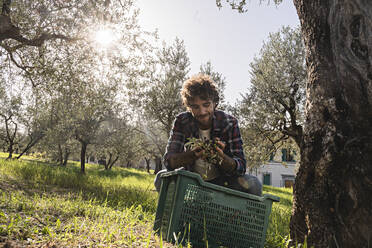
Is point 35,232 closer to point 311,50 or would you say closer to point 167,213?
point 167,213

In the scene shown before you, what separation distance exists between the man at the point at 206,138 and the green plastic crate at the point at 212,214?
0.54m

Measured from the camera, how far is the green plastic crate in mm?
2246

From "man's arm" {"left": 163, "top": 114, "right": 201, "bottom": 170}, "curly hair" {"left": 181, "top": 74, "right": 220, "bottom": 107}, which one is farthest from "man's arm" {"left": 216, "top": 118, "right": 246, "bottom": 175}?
"curly hair" {"left": 181, "top": 74, "right": 220, "bottom": 107}

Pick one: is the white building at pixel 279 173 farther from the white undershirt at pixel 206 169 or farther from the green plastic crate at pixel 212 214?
the green plastic crate at pixel 212 214

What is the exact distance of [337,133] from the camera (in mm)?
2277

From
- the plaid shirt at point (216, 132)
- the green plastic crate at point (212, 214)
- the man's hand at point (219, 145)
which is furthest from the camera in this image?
the plaid shirt at point (216, 132)

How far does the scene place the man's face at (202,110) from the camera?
316 centimetres

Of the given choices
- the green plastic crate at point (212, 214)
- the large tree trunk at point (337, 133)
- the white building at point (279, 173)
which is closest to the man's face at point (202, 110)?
the green plastic crate at point (212, 214)

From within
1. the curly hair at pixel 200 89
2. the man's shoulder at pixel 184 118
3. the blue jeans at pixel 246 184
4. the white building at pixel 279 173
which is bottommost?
the white building at pixel 279 173

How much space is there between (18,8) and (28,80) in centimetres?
342

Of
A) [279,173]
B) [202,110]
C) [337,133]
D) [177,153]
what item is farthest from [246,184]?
[279,173]

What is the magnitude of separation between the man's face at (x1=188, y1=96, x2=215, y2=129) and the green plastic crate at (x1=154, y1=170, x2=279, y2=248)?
3.32 ft

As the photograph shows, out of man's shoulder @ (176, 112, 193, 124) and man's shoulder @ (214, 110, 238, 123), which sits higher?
man's shoulder @ (214, 110, 238, 123)

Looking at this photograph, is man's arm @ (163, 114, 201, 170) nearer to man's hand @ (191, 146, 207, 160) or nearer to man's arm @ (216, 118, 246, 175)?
man's hand @ (191, 146, 207, 160)
